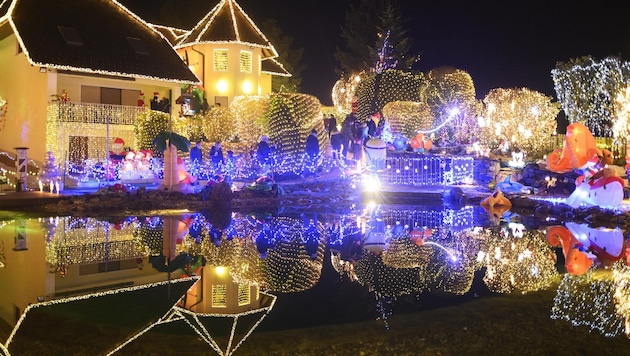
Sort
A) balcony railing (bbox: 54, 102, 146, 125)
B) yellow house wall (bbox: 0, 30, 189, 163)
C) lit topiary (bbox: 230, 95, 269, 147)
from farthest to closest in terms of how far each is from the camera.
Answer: yellow house wall (bbox: 0, 30, 189, 163) → balcony railing (bbox: 54, 102, 146, 125) → lit topiary (bbox: 230, 95, 269, 147)

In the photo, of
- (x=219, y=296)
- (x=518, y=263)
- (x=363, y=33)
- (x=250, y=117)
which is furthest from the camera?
(x=363, y=33)

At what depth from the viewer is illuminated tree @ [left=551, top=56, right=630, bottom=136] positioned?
94.0 ft

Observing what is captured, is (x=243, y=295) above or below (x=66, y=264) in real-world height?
below

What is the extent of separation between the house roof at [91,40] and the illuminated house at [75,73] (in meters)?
0.04

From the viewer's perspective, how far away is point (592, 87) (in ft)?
98.3

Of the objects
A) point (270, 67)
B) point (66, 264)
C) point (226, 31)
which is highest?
point (226, 31)

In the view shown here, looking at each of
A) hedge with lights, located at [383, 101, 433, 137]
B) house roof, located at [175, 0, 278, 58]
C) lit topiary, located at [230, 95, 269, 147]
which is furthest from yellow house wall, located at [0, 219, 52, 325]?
house roof, located at [175, 0, 278, 58]

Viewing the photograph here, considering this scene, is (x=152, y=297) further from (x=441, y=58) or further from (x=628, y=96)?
(x=441, y=58)

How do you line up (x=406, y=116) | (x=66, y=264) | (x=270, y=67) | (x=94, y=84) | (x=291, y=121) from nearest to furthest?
1. (x=66, y=264)
2. (x=291, y=121)
3. (x=94, y=84)
4. (x=406, y=116)
5. (x=270, y=67)

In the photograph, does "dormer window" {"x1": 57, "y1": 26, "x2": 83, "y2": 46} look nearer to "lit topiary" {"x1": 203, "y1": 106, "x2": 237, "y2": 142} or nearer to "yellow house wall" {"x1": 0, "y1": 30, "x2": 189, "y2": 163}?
"yellow house wall" {"x1": 0, "y1": 30, "x2": 189, "y2": 163}

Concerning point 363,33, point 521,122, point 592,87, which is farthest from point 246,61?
point 363,33

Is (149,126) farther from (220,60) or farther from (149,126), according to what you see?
(220,60)

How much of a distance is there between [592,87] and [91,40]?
24.3 metres

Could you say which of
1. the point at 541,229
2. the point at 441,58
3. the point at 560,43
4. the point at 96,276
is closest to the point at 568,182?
the point at 541,229
